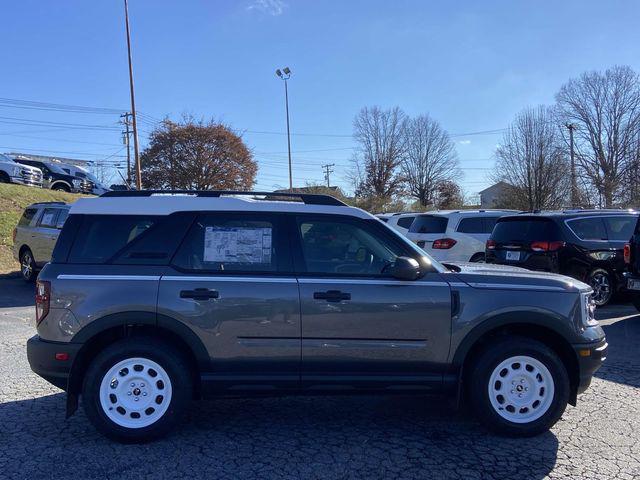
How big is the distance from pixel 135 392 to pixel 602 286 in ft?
27.8

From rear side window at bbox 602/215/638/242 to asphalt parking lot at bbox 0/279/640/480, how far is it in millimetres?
5192

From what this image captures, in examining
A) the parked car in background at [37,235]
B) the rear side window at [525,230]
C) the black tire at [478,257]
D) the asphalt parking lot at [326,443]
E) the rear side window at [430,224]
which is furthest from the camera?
the parked car in background at [37,235]

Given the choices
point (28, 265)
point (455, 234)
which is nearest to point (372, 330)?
point (455, 234)

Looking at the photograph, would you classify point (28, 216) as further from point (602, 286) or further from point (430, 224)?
point (602, 286)

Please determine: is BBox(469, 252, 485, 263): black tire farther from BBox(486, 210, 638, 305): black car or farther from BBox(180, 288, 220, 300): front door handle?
BBox(180, 288, 220, 300): front door handle

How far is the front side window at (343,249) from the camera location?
Result: 4012mm

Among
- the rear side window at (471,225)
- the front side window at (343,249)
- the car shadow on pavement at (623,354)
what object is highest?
the rear side window at (471,225)

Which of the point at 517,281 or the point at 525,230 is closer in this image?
the point at 517,281

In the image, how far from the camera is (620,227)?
9.61 meters

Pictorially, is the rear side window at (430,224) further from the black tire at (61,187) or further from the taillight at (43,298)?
the black tire at (61,187)

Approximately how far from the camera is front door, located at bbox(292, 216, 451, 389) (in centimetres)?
385

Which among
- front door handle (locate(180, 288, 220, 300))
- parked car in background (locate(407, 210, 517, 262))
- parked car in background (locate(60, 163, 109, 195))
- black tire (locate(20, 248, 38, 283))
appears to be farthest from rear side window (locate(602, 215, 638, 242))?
parked car in background (locate(60, 163, 109, 195))

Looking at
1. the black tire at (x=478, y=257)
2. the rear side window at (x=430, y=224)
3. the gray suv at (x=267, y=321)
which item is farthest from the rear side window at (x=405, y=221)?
the gray suv at (x=267, y=321)

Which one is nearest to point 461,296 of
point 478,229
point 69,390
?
point 69,390
